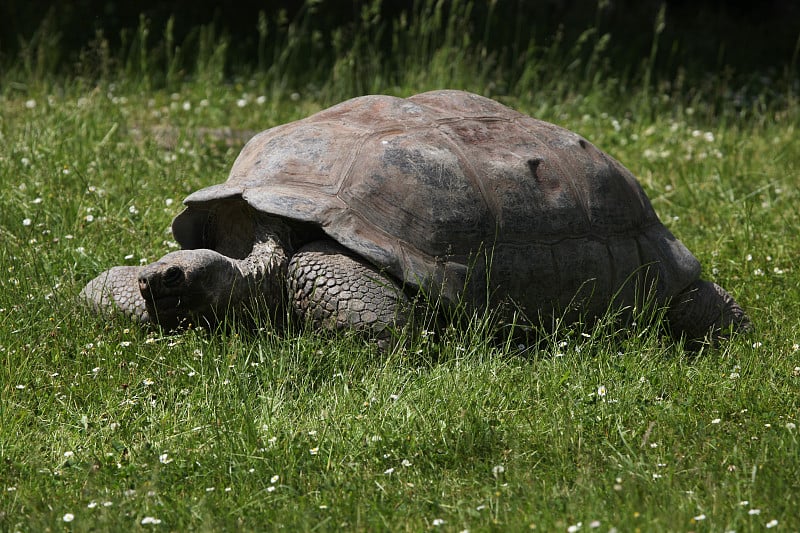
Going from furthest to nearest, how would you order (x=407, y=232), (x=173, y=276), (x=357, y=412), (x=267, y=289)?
(x=267, y=289)
(x=407, y=232)
(x=173, y=276)
(x=357, y=412)

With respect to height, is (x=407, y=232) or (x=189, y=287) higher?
(x=407, y=232)

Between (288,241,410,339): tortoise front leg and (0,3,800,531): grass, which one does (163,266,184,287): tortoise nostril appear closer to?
(0,3,800,531): grass

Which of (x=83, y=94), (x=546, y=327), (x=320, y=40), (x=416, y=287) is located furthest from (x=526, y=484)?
(x=320, y=40)

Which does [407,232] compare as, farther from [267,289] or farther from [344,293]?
[267,289]

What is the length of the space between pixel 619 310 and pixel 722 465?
4.88 feet

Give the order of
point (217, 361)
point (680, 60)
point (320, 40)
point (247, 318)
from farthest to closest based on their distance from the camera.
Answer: point (680, 60), point (320, 40), point (247, 318), point (217, 361)

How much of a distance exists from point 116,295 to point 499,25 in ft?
21.2

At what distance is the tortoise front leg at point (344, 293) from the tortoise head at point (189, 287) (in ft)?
0.85

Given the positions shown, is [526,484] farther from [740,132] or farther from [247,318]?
[740,132]

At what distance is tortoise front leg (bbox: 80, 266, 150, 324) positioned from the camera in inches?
171

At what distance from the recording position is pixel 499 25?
10.0 meters

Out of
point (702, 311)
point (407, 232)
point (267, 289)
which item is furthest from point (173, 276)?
point (702, 311)

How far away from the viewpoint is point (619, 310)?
450cm

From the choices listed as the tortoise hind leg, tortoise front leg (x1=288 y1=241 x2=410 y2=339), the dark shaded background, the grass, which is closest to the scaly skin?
tortoise front leg (x1=288 y1=241 x2=410 y2=339)
